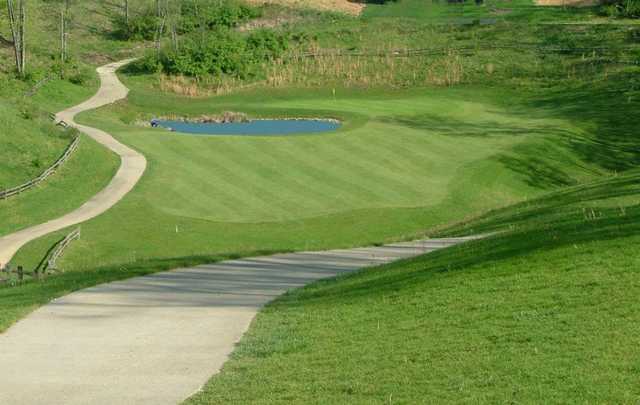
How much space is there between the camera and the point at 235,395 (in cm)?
1597

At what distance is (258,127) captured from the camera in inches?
2552

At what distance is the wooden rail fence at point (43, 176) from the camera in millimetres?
44406

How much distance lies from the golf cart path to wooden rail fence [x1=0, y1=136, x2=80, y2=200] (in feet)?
53.6

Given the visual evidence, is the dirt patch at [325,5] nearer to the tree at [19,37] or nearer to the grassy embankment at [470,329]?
the tree at [19,37]

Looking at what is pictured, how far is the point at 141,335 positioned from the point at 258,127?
44.4 m

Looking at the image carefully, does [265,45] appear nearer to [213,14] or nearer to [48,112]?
[213,14]

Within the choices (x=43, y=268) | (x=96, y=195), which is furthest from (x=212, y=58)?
(x=43, y=268)

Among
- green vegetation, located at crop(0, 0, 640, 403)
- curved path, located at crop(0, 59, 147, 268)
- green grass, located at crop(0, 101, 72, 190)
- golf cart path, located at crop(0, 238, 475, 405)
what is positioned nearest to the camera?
green vegetation, located at crop(0, 0, 640, 403)

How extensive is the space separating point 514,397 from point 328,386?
2953 mm

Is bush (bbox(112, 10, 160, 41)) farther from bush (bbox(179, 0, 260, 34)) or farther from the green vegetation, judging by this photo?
the green vegetation

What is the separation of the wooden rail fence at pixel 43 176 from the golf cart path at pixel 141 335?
16349 mm

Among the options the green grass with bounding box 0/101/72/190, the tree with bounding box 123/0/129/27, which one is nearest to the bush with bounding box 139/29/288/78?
the tree with bounding box 123/0/129/27

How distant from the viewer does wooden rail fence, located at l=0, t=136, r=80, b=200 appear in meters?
44.4

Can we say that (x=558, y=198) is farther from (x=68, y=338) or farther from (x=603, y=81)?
(x=603, y=81)
